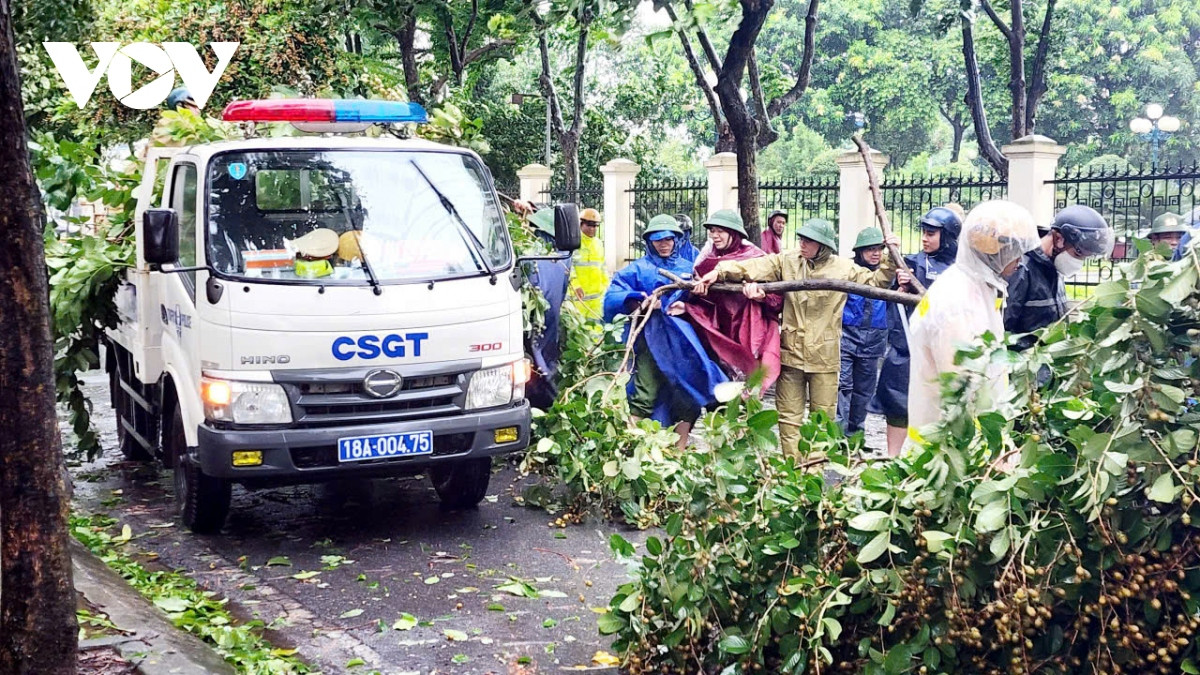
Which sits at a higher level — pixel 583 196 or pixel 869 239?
pixel 583 196

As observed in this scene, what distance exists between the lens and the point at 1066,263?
7250 mm

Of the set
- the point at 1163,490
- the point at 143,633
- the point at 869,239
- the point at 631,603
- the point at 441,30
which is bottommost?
the point at 143,633

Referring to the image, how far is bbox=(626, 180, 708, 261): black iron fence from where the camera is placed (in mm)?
16288

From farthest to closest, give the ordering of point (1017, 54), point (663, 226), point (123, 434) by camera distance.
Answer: point (1017, 54) → point (123, 434) → point (663, 226)

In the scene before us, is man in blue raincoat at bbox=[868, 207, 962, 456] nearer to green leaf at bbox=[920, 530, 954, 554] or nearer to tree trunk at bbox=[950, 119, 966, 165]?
green leaf at bbox=[920, 530, 954, 554]

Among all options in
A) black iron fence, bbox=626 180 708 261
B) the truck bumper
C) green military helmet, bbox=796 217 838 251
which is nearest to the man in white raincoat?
green military helmet, bbox=796 217 838 251

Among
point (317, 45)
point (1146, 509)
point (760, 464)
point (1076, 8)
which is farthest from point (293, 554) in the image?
point (1076, 8)

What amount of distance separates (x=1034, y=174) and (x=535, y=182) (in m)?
9.83

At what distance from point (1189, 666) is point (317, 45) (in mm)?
12325

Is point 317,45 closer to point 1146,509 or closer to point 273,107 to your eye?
point 273,107

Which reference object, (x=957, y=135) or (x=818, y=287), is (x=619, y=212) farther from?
(x=957, y=135)

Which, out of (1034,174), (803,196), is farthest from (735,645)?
(803,196)

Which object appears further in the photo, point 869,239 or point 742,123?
point 742,123

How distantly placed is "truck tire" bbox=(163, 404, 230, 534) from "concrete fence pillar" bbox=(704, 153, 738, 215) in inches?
355
